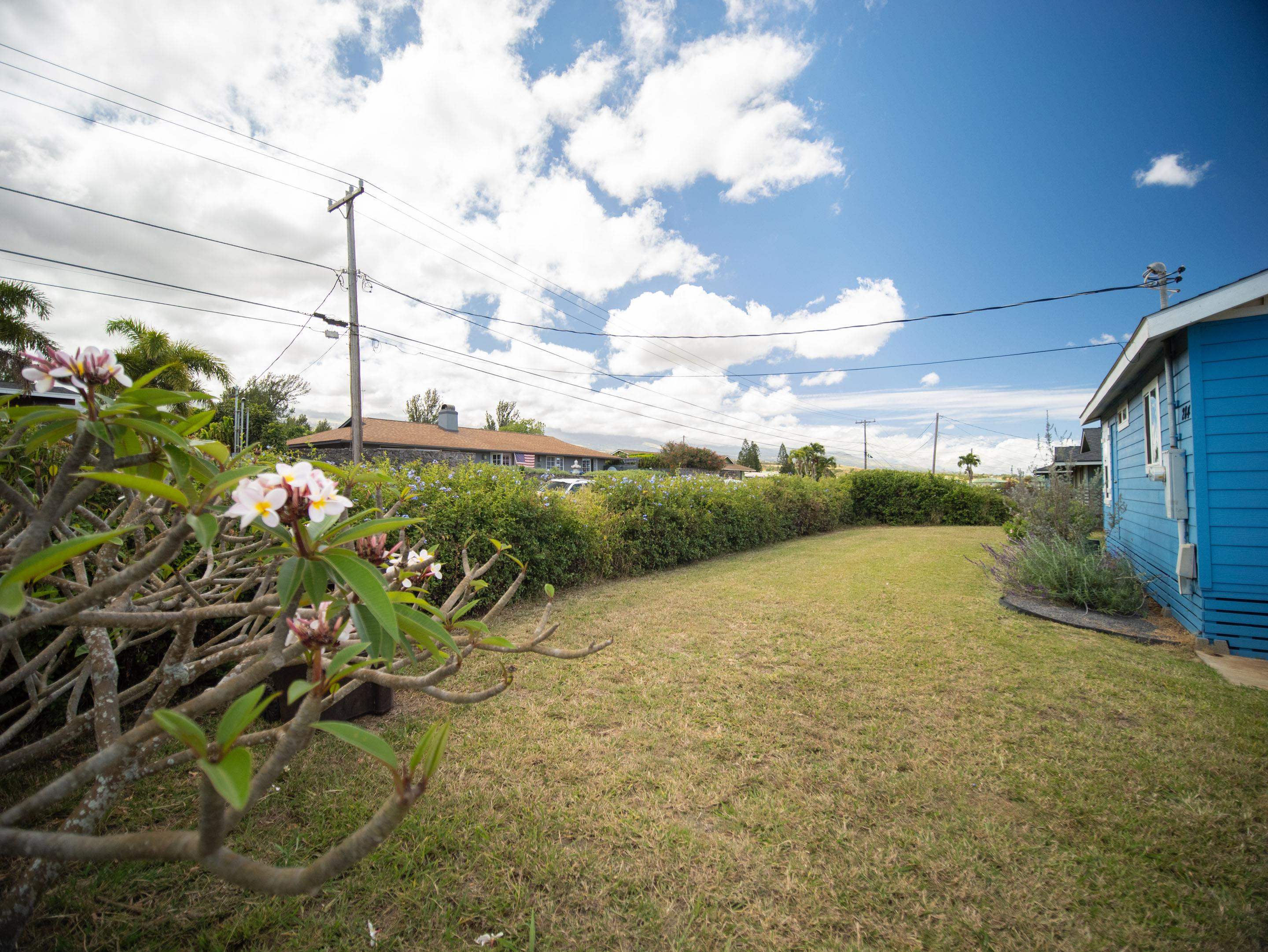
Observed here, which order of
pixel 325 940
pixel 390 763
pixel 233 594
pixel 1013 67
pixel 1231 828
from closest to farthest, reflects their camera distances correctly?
pixel 390 763 < pixel 325 940 < pixel 233 594 < pixel 1231 828 < pixel 1013 67

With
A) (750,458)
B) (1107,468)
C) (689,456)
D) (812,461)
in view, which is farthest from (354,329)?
(750,458)

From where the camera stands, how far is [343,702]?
2811 mm

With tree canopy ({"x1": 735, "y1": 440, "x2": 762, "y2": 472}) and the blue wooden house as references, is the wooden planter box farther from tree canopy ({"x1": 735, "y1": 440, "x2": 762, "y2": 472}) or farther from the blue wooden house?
tree canopy ({"x1": 735, "y1": 440, "x2": 762, "y2": 472})

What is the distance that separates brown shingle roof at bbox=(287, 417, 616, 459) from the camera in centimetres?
2452

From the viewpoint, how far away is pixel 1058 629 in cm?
488

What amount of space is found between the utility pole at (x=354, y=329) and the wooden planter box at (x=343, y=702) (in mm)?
10352

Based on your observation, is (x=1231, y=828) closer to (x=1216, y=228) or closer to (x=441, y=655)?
(x=441, y=655)

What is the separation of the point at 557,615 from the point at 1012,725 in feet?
12.5

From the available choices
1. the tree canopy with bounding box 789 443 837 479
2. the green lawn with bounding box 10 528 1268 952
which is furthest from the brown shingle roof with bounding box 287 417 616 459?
the green lawn with bounding box 10 528 1268 952

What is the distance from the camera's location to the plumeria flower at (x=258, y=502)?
881 mm

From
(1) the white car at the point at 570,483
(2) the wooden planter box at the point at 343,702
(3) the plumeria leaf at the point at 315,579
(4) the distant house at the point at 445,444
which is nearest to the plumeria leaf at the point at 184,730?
(3) the plumeria leaf at the point at 315,579

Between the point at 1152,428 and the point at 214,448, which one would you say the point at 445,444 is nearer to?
the point at 1152,428

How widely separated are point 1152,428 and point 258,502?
825cm

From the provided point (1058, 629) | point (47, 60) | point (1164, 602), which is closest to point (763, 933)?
point (1058, 629)
